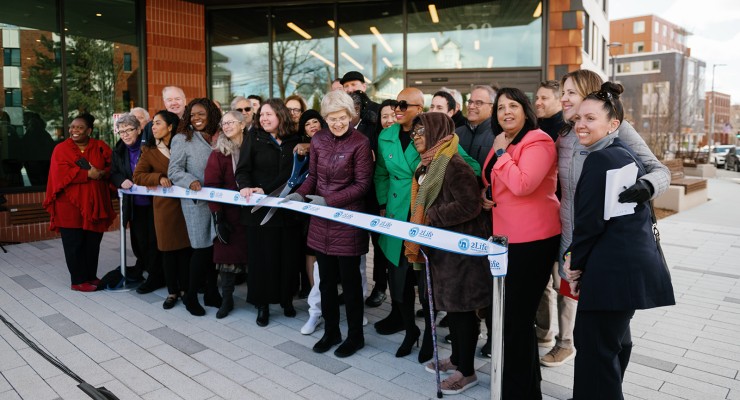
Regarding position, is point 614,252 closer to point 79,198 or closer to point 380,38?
point 79,198

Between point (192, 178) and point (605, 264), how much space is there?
144 inches

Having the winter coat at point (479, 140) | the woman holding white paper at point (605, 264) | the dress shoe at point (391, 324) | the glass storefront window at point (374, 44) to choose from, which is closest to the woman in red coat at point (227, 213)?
the dress shoe at point (391, 324)

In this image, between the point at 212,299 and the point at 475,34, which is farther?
the point at 475,34

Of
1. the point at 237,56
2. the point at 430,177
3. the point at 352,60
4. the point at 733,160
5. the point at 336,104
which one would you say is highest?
the point at 237,56

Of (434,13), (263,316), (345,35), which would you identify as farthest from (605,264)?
(345,35)

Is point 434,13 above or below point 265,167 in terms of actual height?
above

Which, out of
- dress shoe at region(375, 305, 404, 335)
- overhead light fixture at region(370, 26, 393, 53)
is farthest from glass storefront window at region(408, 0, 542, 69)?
dress shoe at region(375, 305, 404, 335)

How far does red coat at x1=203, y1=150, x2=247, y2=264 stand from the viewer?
4.94m

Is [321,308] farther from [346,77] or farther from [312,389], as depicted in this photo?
[346,77]

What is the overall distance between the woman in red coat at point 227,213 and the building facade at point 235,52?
207 inches

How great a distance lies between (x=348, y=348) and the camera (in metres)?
4.09

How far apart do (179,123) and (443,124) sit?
2.79 metres

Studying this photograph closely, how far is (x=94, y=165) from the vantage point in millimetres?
5816

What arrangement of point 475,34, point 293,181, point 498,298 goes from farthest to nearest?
point 475,34
point 293,181
point 498,298
